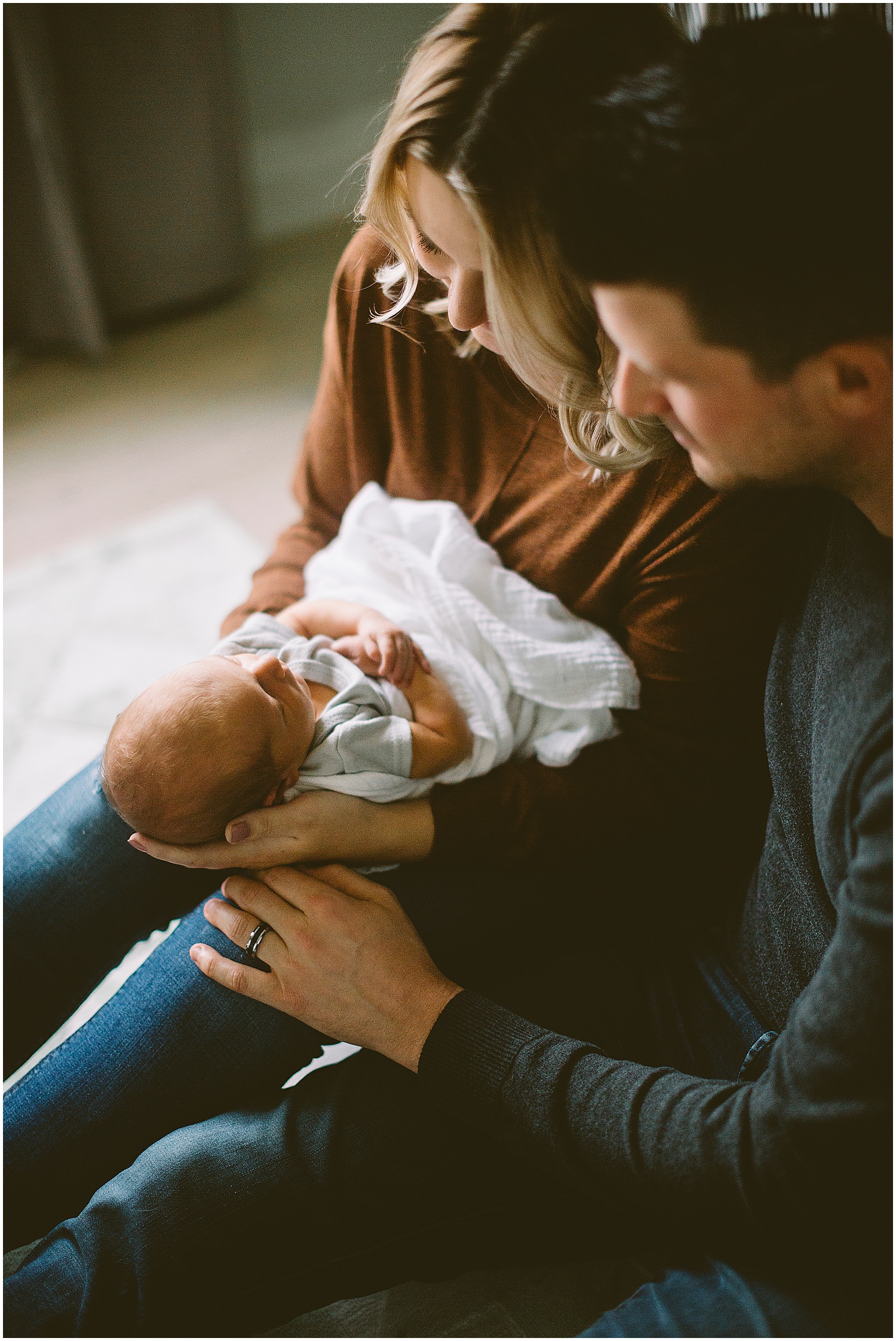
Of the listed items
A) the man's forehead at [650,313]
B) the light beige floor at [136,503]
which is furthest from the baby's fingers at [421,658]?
the light beige floor at [136,503]

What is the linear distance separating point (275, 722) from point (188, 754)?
0.10 meters

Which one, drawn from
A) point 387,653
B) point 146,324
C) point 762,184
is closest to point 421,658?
point 387,653

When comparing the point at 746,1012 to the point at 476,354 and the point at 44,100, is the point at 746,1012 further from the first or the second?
the point at 44,100

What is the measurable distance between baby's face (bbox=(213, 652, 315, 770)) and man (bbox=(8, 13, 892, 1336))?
13 cm

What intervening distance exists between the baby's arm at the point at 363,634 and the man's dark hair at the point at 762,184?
530 millimetres

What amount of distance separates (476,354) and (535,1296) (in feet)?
3.54

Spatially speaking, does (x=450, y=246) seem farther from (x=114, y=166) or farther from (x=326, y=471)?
(x=114, y=166)

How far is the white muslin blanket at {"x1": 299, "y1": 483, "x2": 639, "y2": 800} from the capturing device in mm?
1052

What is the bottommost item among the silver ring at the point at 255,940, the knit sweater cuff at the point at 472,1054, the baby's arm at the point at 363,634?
the knit sweater cuff at the point at 472,1054

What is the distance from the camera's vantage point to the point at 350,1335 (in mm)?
1078

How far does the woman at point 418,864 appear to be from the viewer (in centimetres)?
84

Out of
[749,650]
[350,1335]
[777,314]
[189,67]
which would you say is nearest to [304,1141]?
[350,1335]

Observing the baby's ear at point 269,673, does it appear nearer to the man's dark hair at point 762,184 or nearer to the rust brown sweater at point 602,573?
the rust brown sweater at point 602,573

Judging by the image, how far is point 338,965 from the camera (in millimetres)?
918
